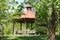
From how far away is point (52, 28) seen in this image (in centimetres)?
1998

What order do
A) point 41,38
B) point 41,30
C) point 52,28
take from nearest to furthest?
point 52,28 → point 41,38 → point 41,30

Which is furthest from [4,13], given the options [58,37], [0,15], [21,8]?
[58,37]

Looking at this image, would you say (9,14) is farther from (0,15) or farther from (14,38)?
(14,38)

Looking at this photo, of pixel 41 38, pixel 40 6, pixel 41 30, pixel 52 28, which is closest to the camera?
pixel 40 6

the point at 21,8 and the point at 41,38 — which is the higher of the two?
the point at 21,8

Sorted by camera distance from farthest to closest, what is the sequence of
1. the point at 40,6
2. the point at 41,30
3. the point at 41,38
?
the point at 41,30, the point at 41,38, the point at 40,6

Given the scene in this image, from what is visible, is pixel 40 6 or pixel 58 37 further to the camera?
pixel 58 37

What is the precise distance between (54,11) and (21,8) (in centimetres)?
317

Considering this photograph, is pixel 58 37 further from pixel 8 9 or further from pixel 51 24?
pixel 8 9

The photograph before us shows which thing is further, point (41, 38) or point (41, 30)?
point (41, 30)

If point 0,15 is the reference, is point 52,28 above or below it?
below

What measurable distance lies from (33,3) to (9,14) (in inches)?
103

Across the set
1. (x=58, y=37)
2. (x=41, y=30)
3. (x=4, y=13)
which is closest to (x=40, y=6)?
(x=4, y=13)

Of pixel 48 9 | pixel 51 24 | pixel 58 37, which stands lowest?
pixel 58 37
